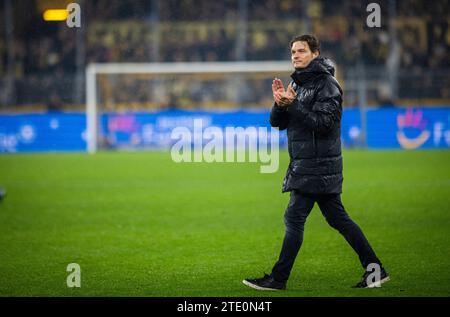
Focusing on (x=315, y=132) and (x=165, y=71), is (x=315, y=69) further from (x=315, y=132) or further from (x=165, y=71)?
(x=165, y=71)

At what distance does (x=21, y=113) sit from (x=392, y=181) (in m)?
14.4

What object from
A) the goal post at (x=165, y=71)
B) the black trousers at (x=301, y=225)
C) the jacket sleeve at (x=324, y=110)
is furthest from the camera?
the goal post at (x=165, y=71)

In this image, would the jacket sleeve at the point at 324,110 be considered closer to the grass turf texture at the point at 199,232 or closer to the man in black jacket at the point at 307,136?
the man in black jacket at the point at 307,136

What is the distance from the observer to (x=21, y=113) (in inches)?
1043

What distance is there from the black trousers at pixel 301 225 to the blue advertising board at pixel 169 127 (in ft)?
60.6

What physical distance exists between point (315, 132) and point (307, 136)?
70 millimetres

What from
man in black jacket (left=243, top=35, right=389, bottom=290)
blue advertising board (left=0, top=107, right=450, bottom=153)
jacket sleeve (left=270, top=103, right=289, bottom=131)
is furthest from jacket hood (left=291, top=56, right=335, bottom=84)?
blue advertising board (left=0, top=107, right=450, bottom=153)

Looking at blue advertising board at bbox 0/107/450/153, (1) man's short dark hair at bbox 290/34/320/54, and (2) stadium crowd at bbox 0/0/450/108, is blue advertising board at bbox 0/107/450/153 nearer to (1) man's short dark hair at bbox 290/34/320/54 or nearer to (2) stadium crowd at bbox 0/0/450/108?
(2) stadium crowd at bbox 0/0/450/108

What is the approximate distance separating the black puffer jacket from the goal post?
19.5m

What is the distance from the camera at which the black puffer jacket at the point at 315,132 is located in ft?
21.0

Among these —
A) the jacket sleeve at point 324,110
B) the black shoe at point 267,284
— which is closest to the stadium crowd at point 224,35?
the black shoe at point 267,284

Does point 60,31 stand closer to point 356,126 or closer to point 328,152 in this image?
point 356,126

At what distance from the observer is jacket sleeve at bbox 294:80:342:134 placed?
631cm

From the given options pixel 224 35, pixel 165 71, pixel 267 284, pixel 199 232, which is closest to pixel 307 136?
pixel 267 284
